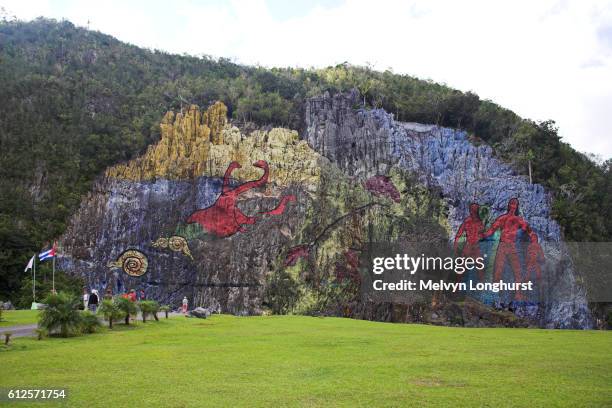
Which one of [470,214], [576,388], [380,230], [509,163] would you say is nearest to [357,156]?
[380,230]

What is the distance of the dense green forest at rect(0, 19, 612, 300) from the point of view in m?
38.3

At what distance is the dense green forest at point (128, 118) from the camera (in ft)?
126

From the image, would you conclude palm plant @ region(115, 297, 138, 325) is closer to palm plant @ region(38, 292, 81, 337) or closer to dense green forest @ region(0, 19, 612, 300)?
palm plant @ region(38, 292, 81, 337)

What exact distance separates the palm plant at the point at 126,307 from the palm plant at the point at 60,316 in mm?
2534

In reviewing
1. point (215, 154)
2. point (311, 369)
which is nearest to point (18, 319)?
point (311, 369)

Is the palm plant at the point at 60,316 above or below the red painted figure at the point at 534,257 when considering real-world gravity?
below

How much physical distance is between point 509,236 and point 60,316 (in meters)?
30.5

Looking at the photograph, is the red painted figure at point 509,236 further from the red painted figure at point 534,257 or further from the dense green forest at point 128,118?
the dense green forest at point 128,118

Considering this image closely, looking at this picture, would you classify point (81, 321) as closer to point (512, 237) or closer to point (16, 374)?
point (16, 374)

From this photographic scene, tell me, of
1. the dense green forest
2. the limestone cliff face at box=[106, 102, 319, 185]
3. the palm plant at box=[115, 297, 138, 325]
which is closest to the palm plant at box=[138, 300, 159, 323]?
the palm plant at box=[115, 297, 138, 325]

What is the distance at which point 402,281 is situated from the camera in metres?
36.0

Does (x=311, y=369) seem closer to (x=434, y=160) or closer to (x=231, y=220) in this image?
(x=231, y=220)

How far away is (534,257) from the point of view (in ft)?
120

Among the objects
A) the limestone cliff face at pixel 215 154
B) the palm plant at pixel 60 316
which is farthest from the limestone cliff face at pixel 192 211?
the palm plant at pixel 60 316
